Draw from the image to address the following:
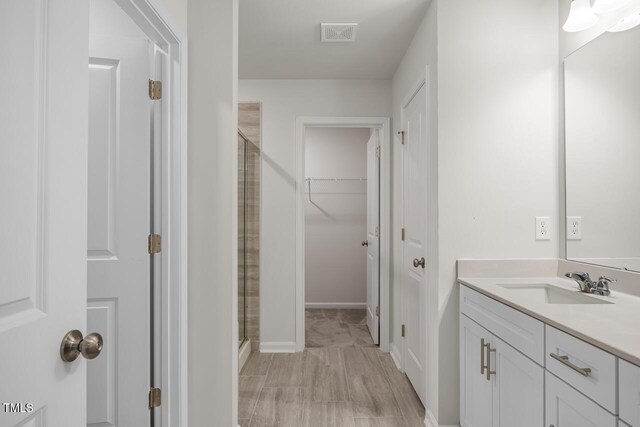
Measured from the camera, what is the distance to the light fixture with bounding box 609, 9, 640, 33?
153 centimetres

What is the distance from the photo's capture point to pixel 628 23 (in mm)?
1568

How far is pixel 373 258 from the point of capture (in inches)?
142

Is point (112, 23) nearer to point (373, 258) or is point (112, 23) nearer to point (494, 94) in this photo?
point (494, 94)

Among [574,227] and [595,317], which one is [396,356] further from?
[595,317]

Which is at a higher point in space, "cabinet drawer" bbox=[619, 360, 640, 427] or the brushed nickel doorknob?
the brushed nickel doorknob

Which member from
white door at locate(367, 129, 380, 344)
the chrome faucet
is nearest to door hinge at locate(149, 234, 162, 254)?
the chrome faucet

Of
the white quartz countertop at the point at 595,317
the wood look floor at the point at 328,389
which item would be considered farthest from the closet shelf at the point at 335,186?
the white quartz countertop at the point at 595,317

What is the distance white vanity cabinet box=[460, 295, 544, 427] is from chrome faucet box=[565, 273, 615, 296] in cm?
41

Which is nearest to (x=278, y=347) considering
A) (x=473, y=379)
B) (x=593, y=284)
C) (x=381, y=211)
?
(x=381, y=211)

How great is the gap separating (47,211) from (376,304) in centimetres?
299

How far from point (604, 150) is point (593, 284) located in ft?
2.03

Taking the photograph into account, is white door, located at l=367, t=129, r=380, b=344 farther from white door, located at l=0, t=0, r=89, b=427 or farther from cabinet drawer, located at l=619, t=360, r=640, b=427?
white door, located at l=0, t=0, r=89, b=427

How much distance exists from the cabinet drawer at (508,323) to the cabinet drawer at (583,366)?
2.3 inches

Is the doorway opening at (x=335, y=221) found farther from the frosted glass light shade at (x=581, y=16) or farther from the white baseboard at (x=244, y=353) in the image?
the frosted glass light shade at (x=581, y=16)
